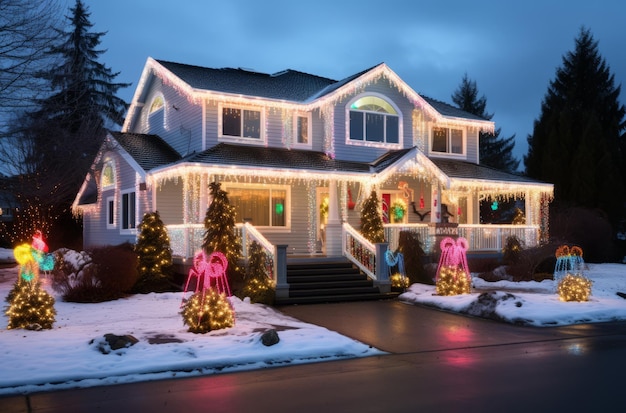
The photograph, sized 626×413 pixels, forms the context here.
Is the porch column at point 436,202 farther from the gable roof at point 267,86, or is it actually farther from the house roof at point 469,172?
the gable roof at point 267,86

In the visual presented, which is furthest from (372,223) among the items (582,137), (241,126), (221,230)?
(582,137)

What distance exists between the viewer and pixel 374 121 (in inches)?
868

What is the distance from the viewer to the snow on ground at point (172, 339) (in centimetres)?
800

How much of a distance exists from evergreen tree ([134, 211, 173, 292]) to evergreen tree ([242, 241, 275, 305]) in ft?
9.37

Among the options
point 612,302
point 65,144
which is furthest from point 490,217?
point 65,144

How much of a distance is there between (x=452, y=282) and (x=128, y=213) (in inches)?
464

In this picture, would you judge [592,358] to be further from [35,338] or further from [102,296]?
[102,296]

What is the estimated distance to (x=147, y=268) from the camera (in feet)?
53.6

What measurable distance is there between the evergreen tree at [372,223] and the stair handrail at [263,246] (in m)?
4.07

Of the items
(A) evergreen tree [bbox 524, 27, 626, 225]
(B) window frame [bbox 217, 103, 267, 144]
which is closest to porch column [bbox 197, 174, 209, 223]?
(B) window frame [bbox 217, 103, 267, 144]

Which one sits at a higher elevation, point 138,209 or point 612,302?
point 138,209

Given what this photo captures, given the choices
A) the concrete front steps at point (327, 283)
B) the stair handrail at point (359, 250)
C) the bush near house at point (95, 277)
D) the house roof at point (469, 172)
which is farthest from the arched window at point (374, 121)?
the bush near house at point (95, 277)

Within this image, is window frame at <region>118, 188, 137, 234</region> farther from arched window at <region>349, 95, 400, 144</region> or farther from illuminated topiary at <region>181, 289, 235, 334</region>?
illuminated topiary at <region>181, 289, 235, 334</region>

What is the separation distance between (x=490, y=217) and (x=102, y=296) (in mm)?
32041
